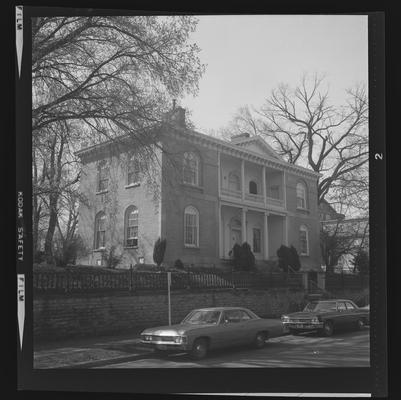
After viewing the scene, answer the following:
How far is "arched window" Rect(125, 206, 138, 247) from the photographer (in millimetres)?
7980

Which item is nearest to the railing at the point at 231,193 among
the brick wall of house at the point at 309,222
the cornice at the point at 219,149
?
the cornice at the point at 219,149

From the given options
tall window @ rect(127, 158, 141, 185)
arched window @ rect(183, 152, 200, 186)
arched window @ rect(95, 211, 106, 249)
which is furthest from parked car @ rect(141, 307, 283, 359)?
tall window @ rect(127, 158, 141, 185)

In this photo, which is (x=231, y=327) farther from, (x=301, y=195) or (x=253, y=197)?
(x=301, y=195)

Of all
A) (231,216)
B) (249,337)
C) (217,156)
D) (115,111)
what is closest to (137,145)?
(115,111)

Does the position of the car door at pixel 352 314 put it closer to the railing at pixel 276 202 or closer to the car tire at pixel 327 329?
the car tire at pixel 327 329

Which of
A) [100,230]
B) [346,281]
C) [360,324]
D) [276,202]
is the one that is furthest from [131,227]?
[360,324]

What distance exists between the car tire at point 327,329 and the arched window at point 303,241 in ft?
3.51

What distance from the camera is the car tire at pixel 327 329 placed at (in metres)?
8.05

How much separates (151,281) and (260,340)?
5.77ft

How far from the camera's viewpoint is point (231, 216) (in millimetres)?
8172

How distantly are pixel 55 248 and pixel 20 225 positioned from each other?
65 cm

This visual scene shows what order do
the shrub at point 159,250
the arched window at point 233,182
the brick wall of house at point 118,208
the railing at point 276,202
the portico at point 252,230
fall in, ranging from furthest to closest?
1. the railing at point 276,202
2. the arched window at point 233,182
3. the portico at point 252,230
4. the brick wall of house at point 118,208
5. the shrub at point 159,250

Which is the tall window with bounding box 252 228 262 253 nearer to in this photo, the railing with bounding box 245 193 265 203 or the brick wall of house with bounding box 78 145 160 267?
the railing with bounding box 245 193 265 203

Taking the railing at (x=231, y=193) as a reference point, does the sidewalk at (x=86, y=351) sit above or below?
below
